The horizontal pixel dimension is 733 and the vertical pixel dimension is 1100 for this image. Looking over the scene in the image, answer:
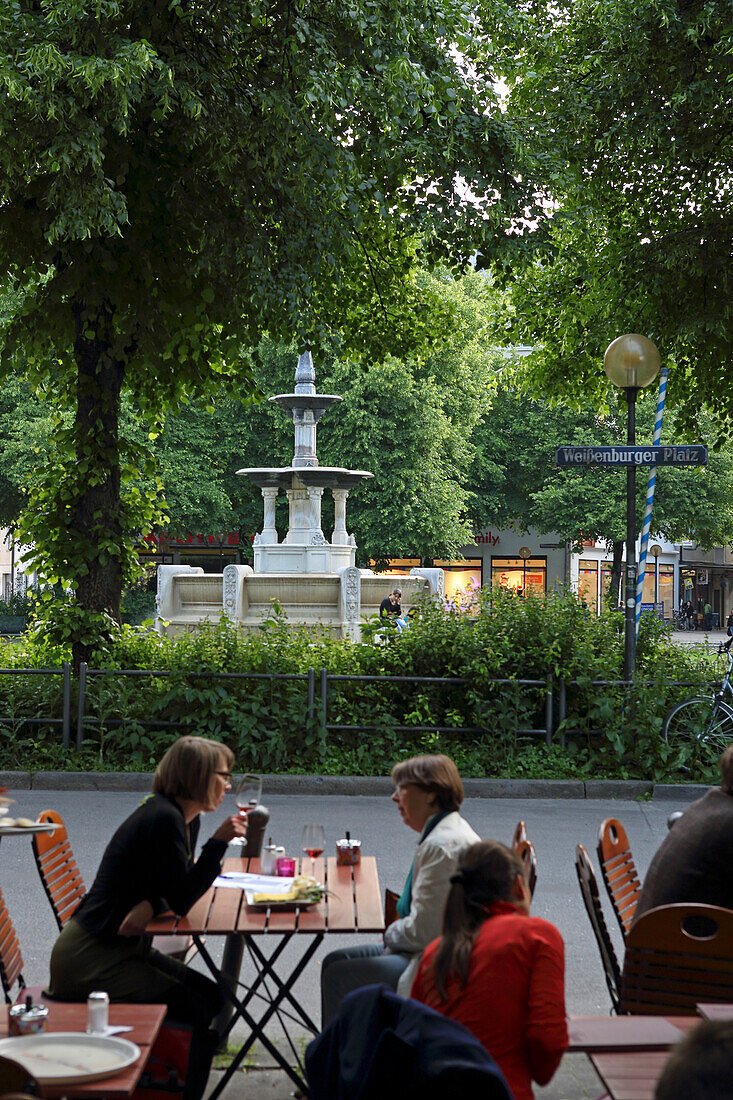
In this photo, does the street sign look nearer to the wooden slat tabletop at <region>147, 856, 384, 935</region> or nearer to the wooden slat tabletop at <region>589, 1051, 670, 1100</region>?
the wooden slat tabletop at <region>147, 856, 384, 935</region>

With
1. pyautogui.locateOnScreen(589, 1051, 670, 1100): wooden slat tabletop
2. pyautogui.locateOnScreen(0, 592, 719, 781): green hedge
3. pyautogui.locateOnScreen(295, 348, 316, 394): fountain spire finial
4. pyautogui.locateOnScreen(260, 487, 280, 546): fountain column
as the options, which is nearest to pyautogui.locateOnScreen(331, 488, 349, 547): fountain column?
pyautogui.locateOnScreen(260, 487, 280, 546): fountain column

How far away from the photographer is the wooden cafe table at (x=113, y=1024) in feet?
9.38

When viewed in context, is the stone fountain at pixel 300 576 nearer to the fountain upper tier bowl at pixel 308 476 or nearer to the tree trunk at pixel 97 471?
the fountain upper tier bowl at pixel 308 476

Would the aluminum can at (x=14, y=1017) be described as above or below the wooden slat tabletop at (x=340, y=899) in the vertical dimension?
above

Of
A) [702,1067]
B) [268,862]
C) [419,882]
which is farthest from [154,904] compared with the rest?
[702,1067]

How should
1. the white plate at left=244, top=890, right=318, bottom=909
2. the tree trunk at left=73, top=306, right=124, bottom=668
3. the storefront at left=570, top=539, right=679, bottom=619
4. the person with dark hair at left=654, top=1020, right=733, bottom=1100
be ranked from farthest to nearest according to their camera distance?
the storefront at left=570, top=539, right=679, bottom=619, the tree trunk at left=73, top=306, right=124, bottom=668, the white plate at left=244, top=890, right=318, bottom=909, the person with dark hair at left=654, top=1020, right=733, bottom=1100

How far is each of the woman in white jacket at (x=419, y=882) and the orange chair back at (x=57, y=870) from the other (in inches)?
45.1

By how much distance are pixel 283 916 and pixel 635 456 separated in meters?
7.96

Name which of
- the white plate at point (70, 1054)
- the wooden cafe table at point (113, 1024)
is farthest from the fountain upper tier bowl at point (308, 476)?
the white plate at point (70, 1054)

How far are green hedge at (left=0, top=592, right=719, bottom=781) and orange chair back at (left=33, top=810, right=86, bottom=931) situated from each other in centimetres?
621

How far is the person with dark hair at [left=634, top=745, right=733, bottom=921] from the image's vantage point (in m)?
4.11

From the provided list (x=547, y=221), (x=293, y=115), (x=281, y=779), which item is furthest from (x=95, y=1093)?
(x=547, y=221)

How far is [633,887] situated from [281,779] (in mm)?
6212

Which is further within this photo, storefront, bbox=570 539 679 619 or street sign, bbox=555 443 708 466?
storefront, bbox=570 539 679 619
